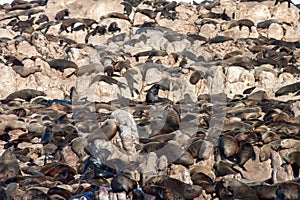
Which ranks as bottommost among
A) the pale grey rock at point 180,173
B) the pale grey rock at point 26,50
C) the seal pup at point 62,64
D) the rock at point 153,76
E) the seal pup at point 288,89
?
the rock at point 153,76

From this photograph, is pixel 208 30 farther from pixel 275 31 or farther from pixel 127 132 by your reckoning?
pixel 127 132

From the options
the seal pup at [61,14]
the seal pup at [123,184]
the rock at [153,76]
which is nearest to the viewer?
the seal pup at [123,184]

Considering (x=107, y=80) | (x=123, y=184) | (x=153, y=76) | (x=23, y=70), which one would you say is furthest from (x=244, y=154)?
(x=23, y=70)

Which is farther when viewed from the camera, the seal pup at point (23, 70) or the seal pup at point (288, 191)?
the seal pup at point (23, 70)

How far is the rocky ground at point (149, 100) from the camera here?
44.4 ft

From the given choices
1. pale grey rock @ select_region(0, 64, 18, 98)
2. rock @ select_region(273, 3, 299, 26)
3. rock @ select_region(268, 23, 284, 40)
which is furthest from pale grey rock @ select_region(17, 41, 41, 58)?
rock @ select_region(273, 3, 299, 26)

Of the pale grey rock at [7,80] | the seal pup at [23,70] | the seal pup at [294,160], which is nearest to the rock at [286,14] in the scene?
the seal pup at [23,70]

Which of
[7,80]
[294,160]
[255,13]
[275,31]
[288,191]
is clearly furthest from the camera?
[255,13]

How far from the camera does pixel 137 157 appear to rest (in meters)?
15.2

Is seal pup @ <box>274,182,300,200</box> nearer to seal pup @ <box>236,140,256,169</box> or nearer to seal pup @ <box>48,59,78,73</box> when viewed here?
seal pup @ <box>236,140,256,169</box>

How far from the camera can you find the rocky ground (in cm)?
1352

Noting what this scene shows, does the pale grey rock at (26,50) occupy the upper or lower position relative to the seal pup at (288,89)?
upper

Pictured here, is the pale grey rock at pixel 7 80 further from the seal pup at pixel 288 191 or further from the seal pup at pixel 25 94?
the seal pup at pixel 288 191

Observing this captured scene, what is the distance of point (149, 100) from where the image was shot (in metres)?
25.4
